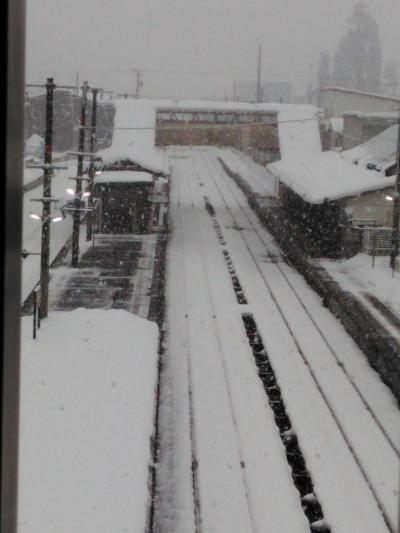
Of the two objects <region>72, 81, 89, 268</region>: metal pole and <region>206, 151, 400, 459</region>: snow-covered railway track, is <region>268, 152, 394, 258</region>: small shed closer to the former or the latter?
<region>206, 151, 400, 459</region>: snow-covered railway track

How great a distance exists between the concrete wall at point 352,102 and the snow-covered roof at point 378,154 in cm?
1122

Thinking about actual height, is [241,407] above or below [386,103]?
below

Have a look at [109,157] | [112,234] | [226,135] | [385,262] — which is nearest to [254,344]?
[385,262]

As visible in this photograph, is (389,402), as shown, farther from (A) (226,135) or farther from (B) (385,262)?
(A) (226,135)

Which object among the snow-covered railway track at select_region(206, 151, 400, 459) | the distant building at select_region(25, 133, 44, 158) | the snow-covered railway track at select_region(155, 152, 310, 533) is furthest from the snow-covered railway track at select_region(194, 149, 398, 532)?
the distant building at select_region(25, 133, 44, 158)

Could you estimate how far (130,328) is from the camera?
12391mm

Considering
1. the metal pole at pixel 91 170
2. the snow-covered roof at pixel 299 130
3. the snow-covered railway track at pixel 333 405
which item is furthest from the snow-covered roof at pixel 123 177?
the snow-covered roof at pixel 299 130

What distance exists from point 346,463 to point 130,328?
5.37 metres

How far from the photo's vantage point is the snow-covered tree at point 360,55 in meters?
58.4

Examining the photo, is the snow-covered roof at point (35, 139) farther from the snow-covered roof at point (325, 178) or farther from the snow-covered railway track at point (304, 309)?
the snow-covered roof at point (325, 178)

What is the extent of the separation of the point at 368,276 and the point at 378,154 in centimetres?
711

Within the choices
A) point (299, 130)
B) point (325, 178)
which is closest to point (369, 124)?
point (299, 130)

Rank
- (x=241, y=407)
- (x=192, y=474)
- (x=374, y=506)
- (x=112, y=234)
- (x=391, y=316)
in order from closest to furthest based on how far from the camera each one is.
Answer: (x=374, y=506) → (x=192, y=474) → (x=241, y=407) → (x=391, y=316) → (x=112, y=234)

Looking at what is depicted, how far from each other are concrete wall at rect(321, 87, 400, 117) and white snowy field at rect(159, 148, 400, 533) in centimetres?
2473
